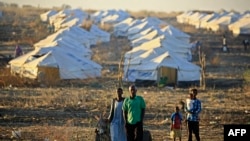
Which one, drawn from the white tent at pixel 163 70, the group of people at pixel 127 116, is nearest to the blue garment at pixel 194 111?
the group of people at pixel 127 116

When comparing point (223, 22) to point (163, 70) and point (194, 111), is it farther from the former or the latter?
point (194, 111)

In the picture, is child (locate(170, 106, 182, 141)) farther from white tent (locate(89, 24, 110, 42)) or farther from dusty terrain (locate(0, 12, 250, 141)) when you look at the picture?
white tent (locate(89, 24, 110, 42))

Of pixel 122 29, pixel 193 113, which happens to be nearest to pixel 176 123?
pixel 193 113

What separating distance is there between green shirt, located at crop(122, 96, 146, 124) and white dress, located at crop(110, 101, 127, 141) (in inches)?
6.2

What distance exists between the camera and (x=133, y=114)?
31.3 feet

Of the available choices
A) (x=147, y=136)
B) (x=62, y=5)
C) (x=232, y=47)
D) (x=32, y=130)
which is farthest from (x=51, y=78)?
(x=62, y=5)

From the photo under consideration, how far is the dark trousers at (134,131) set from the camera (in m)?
9.60

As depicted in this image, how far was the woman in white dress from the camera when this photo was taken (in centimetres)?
974

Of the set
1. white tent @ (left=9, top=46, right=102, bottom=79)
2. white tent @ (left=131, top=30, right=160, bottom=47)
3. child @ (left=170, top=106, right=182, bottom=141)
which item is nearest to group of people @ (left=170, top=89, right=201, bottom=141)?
child @ (left=170, top=106, right=182, bottom=141)

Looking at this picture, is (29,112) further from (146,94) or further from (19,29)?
(19,29)

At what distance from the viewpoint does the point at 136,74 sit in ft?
73.1

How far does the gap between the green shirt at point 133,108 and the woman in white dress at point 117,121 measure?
148mm

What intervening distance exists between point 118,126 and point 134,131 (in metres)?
0.32

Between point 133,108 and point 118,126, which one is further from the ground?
point 133,108
